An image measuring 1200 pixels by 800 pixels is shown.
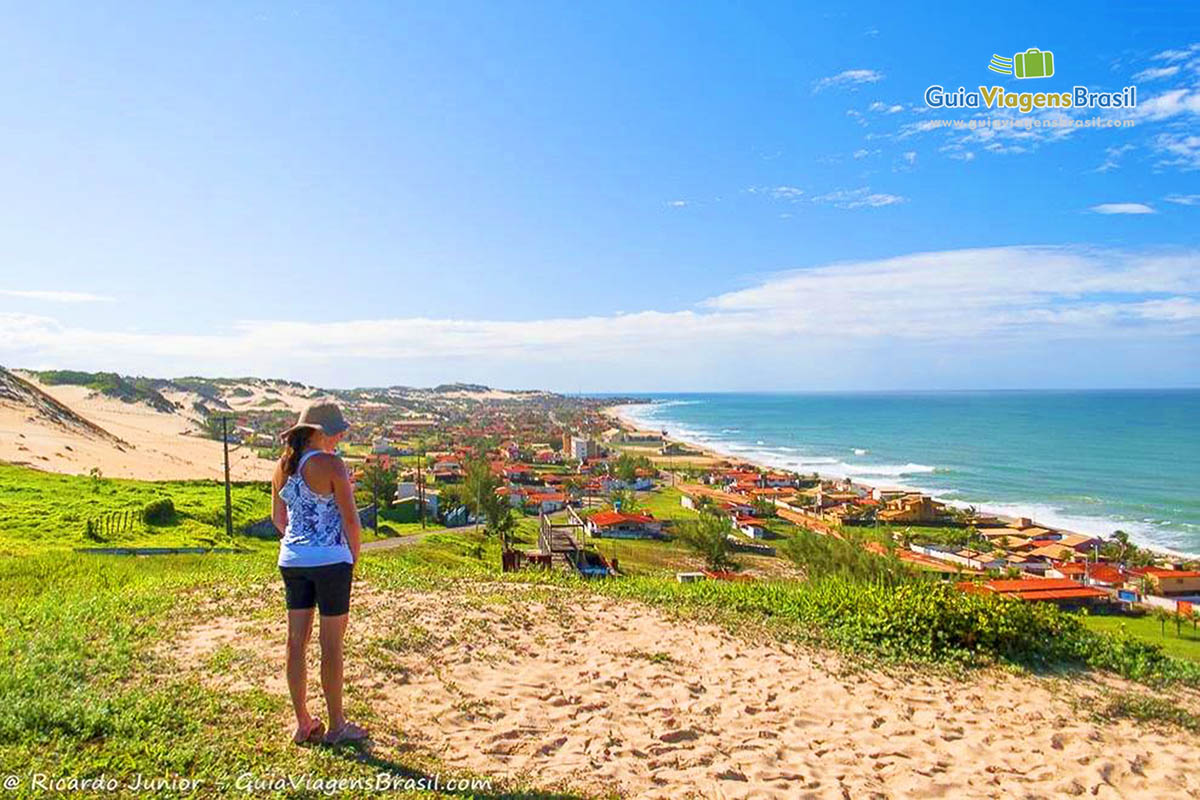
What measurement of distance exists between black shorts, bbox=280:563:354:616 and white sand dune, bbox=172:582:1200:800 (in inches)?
44.1

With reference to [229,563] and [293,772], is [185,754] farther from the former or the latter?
[229,563]

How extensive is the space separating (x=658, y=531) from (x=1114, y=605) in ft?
73.1

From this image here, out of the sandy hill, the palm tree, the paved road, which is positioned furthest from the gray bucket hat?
the palm tree

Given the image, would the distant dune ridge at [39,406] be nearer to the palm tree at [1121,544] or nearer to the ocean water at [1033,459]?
the palm tree at [1121,544]

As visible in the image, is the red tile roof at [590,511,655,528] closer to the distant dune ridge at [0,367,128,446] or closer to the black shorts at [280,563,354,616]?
the distant dune ridge at [0,367,128,446]

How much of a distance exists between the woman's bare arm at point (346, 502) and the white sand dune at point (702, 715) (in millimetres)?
1457

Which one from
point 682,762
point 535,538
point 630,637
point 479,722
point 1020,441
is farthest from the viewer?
point 1020,441

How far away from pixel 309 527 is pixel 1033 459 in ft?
293

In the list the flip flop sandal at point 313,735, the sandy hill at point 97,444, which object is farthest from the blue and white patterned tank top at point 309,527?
the sandy hill at point 97,444

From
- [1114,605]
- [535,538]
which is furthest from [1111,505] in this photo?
[535,538]

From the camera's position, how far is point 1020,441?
317 feet

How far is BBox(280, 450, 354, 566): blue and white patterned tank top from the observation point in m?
4.05

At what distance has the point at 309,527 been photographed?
406 cm

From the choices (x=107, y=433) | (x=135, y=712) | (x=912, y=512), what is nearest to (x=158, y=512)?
(x=135, y=712)
